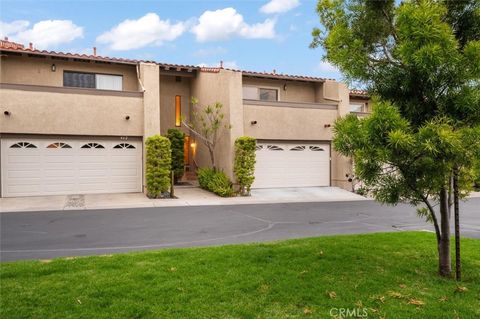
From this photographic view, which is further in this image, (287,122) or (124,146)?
(287,122)

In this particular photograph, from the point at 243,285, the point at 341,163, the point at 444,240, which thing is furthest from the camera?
the point at 341,163

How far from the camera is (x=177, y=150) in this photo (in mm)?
19906

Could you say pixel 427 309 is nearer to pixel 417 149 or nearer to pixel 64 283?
pixel 417 149

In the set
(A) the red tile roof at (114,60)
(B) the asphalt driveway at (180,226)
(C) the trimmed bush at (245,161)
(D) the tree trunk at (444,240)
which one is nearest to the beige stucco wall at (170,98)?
(A) the red tile roof at (114,60)

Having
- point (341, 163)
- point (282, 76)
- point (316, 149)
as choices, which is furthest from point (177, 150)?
point (341, 163)

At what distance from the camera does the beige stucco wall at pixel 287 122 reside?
62.7 feet

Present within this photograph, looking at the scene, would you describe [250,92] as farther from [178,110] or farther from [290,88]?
[178,110]

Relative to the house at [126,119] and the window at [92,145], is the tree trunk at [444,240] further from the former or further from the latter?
the window at [92,145]

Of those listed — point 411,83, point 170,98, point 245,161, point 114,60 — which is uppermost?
point 114,60

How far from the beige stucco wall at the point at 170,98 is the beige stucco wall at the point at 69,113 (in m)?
4.18

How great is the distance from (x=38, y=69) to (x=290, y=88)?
13.3 metres

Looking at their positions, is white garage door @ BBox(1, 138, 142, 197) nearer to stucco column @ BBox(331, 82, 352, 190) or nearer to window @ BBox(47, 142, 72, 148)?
window @ BBox(47, 142, 72, 148)

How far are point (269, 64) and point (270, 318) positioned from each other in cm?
2200

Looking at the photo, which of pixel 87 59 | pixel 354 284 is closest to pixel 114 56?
pixel 87 59
